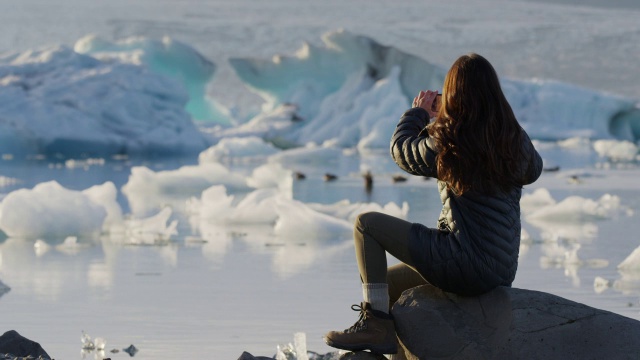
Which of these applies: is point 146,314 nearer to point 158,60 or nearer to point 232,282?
point 232,282

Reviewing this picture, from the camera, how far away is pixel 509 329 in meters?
3.26

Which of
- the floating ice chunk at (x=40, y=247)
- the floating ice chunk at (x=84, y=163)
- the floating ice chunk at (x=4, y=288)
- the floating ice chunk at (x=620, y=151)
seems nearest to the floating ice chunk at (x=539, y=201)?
the floating ice chunk at (x=40, y=247)

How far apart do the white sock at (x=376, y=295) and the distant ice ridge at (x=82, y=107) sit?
24327mm

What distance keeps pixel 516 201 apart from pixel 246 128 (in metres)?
34.7

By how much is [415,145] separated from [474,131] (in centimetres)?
17

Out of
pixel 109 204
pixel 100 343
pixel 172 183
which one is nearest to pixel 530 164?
pixel 100 343

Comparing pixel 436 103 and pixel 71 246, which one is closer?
pixel 436 103

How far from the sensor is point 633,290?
6.08 m

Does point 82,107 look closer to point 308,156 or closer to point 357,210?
point 308,156

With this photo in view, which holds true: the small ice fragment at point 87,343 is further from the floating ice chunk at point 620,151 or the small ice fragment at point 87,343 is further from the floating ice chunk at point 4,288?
the floating ice chunk at point 620,151

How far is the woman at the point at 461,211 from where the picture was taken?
3.15 m

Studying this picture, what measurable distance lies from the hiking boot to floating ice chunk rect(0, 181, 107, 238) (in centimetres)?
628

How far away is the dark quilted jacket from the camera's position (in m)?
3.15

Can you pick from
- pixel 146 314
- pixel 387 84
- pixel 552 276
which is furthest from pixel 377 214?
pixel 387 84
